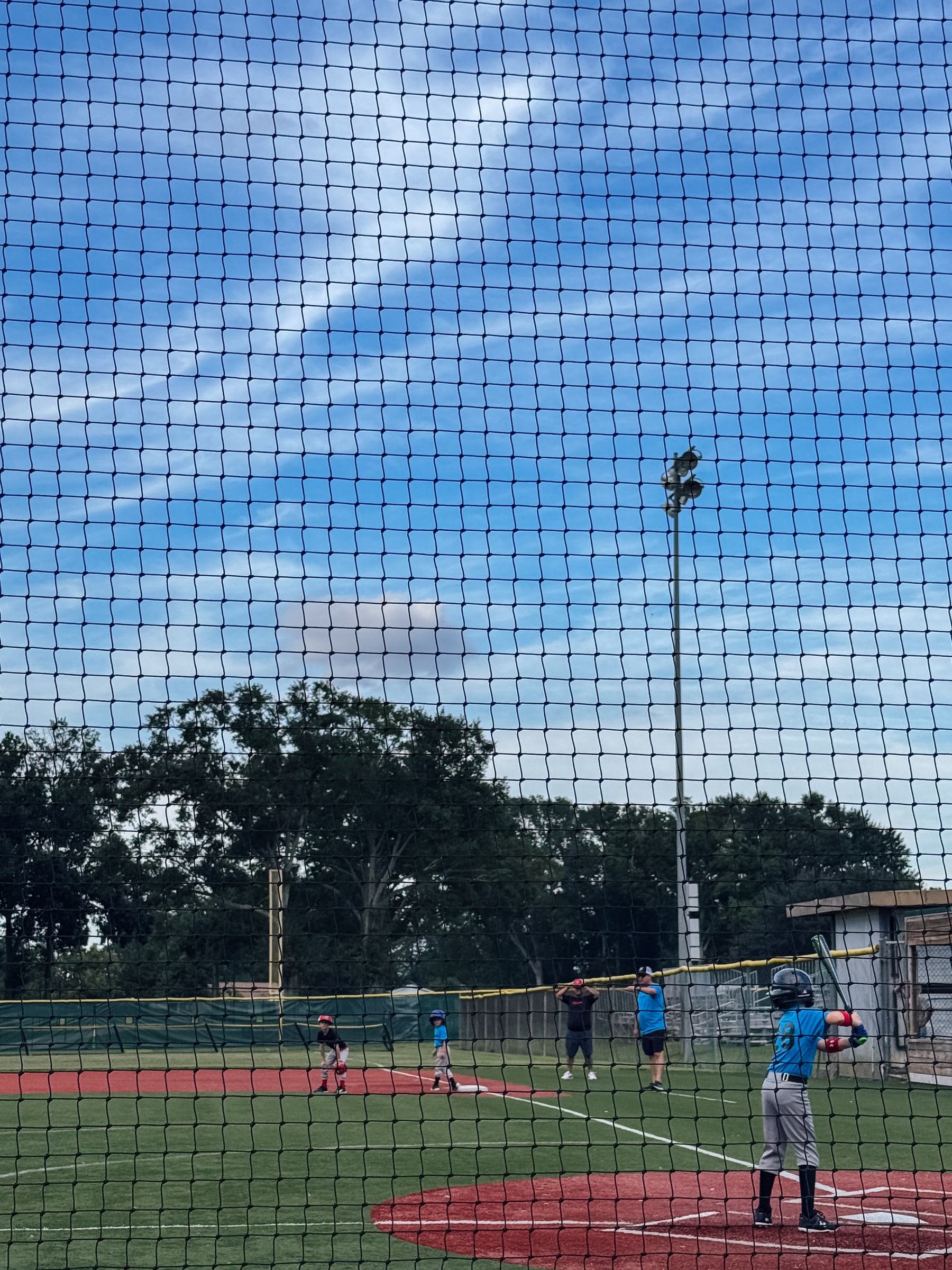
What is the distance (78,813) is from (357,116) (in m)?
4.27

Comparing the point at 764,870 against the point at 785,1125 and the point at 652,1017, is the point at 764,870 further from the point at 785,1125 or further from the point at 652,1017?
the point at 785,1125

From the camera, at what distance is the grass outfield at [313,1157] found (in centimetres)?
757

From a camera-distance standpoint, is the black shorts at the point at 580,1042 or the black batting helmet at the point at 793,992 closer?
the black batting helmet at the point at 793,992

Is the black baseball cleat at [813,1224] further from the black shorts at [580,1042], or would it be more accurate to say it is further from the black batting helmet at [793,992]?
the black shorts at [580,1042]

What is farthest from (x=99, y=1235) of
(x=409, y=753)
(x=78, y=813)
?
(x=409, y=753)

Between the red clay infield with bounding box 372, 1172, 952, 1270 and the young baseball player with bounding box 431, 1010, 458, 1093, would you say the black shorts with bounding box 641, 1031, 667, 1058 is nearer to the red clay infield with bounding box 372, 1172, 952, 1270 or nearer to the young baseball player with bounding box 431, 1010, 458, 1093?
the young baseball player with bounding box 431, 1010, 458, 1093

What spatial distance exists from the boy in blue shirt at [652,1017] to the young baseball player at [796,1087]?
7.75 meters

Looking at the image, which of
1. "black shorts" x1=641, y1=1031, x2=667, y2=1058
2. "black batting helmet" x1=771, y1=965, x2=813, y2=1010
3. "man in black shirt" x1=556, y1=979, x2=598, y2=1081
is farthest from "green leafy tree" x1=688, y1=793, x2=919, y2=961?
"black batting helmet" x1=771, y1=965, x2=813, y2=1010

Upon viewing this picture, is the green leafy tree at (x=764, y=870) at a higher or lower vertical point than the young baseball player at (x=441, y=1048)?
higher

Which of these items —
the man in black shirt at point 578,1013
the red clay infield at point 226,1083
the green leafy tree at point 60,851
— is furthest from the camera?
the red clay infield at point 226,1083

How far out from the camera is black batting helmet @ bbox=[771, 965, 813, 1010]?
8.38 m

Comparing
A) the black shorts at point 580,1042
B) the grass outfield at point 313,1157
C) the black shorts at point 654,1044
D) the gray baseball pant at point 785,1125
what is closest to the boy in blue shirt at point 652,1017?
the black shorts at point 654,1044

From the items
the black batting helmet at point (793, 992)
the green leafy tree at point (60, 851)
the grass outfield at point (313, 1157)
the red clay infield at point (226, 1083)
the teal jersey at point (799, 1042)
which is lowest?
the red clay infield at point (226, 1083)

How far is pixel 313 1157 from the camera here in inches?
453
